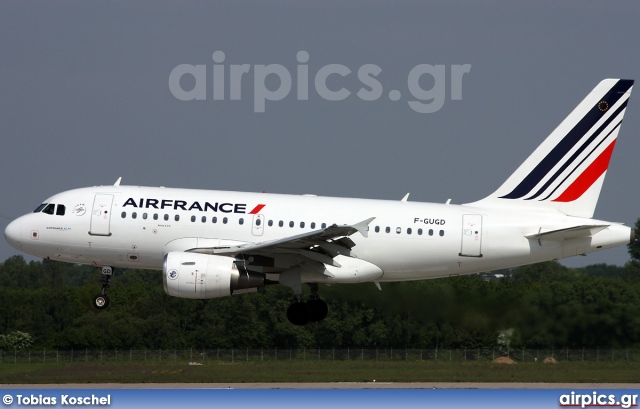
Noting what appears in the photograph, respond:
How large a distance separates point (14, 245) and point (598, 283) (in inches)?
840

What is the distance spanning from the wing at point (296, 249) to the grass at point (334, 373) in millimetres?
6717

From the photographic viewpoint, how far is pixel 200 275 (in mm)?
35875

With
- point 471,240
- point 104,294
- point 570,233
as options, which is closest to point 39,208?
point 104,294

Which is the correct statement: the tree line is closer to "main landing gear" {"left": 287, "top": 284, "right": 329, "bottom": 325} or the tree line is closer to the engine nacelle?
"main landing gear" {"left": 287, "top": 284, "right": 329, "bottom": 325}

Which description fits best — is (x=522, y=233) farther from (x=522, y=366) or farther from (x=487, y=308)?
(x=522, y=366)

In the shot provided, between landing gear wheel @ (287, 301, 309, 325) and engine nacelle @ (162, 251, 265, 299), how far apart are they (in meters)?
2.19

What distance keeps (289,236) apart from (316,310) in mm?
2799

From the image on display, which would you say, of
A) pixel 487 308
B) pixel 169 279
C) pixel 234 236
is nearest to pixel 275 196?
pixel 234 236

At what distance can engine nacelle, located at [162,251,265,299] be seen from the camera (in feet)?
117

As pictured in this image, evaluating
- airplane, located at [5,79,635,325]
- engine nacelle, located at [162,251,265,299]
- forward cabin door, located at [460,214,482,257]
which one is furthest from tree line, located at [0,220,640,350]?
engine nacelle, located at [162,251,265,299]

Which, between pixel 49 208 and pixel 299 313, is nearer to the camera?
pixel 299 313

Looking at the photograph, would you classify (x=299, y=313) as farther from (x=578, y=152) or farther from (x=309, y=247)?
(x=578, y=152)

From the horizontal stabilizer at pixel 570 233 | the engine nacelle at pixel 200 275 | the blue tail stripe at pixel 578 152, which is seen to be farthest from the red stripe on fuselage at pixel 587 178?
the engine nacelle at pixel 200 275

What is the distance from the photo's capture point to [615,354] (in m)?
42.4
